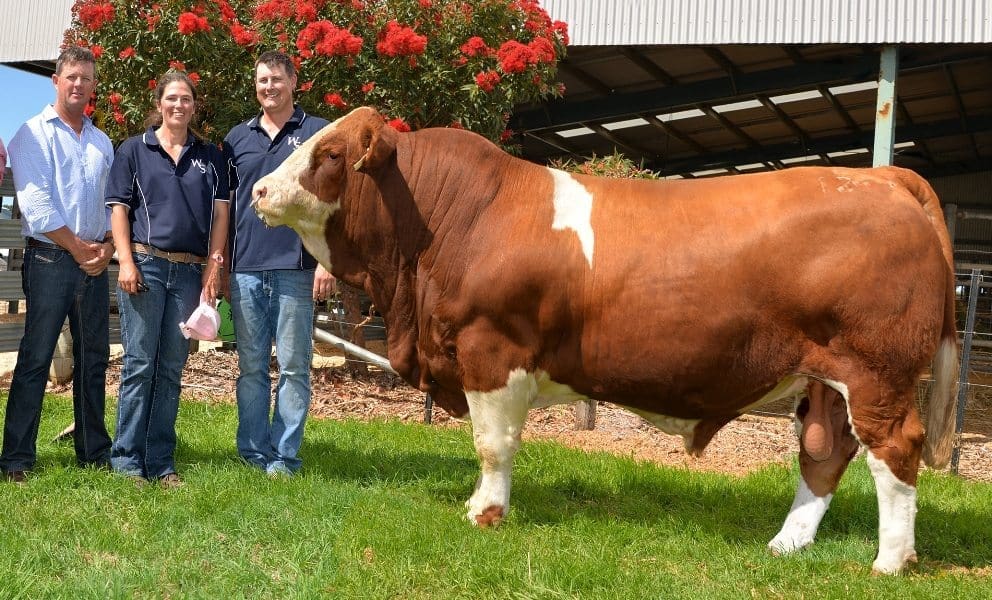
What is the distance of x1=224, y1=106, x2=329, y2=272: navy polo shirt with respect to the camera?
178 inches

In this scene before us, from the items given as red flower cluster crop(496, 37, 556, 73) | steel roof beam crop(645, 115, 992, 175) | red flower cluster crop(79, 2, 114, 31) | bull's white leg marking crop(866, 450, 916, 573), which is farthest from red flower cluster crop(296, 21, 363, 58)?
steel roof beam crop(645, 115, 992, 175)

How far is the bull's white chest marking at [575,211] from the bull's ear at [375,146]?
77cm

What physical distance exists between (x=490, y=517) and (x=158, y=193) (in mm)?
2311

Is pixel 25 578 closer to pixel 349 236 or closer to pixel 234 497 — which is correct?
pixel 234 497

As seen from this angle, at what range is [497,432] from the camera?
12.6 feet

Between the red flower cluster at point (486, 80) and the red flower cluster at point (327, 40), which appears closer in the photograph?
the red flower cluster at point (327, 40)

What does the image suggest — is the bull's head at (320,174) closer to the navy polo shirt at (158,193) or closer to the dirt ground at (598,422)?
the navy polo shirt at (158,193)

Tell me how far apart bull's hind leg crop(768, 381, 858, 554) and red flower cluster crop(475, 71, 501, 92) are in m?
4.20

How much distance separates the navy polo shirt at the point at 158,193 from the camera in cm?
432

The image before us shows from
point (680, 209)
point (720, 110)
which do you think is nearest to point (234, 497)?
point (680, 209)

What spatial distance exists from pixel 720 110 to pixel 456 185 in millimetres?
13692

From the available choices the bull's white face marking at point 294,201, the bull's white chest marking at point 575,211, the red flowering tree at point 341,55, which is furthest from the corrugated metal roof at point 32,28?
the bull's white chest marking at point 575,211

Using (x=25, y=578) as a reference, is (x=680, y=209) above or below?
above

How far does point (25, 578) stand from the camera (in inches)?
122
